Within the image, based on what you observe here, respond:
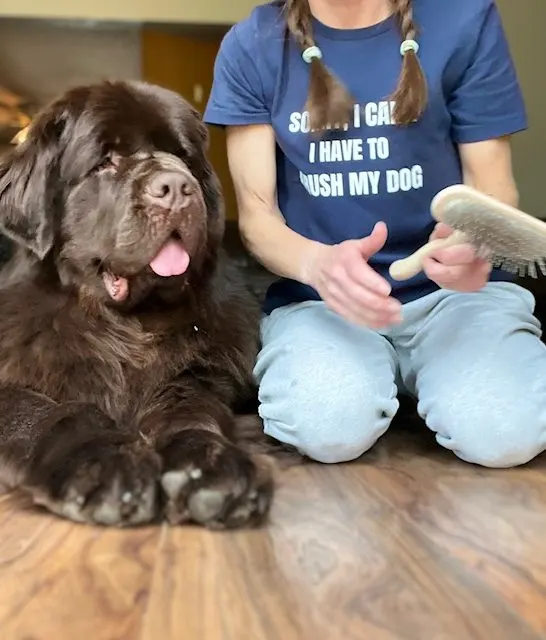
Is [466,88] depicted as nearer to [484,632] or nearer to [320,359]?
[320,359]

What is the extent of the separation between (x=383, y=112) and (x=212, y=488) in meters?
A: 0.75

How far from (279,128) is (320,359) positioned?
1.42 ft

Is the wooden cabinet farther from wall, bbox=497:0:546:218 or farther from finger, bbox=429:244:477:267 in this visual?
finger, bbox=429:244:477:267

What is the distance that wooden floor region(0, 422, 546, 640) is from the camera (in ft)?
2.69

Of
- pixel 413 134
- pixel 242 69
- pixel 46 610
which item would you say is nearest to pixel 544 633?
pixel 46 610

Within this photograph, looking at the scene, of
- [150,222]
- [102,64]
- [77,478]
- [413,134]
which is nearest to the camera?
[77,478]

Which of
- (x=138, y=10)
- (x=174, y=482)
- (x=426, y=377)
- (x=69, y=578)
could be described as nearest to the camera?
(x=69, y=578)

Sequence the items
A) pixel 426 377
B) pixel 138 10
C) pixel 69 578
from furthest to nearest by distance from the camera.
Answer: pixel 138 10 < pixel 426 377 < pixel 69 578

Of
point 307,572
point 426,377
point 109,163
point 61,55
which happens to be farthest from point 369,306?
point 61,55

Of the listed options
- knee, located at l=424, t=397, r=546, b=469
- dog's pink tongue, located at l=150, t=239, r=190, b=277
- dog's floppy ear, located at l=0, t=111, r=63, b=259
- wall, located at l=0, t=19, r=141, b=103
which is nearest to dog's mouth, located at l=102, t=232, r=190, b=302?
dog's pink tongue, located at l=150, t=239, r=190, b=277

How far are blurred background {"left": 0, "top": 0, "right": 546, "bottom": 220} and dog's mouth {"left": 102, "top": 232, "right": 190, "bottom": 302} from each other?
1543mm

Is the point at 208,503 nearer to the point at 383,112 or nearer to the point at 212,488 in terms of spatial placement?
the point at 212,488

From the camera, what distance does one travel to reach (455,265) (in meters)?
1.19

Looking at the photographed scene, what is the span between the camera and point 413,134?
145cm
